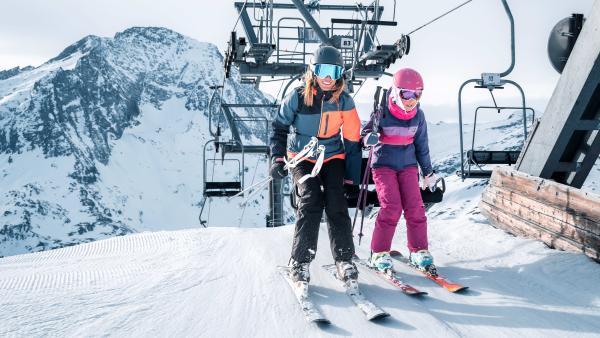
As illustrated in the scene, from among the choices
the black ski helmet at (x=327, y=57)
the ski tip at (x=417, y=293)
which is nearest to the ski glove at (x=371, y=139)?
the black ski helmet at (x=327, y=57)

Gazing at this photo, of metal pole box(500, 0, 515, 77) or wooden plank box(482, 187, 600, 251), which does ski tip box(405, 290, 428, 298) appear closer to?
wooden plank box(482, 187, 600, 251)

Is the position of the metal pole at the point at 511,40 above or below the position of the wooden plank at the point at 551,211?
above

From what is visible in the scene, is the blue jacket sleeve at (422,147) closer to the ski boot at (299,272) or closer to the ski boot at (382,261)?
the ski boot at (382,261)

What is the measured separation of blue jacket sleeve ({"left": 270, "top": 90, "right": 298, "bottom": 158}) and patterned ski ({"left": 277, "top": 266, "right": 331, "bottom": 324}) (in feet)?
3.12

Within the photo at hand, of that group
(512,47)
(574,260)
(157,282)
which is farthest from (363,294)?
(512,47)

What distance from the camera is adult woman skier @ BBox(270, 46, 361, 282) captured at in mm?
4008

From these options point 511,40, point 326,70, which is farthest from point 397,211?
point 511,40

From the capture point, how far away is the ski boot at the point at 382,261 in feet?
14.1

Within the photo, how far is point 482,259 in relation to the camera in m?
4.88

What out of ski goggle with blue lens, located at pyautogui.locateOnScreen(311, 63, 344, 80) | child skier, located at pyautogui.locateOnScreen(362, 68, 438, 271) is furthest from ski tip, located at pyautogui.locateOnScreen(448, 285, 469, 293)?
ski goggle with blue lens, located at pyautogui.locateOnScreen(311, 63, 344, 80)

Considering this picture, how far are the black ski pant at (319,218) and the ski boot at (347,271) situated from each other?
43 mm

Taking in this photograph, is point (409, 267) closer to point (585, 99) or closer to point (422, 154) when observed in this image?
point (422, 154)

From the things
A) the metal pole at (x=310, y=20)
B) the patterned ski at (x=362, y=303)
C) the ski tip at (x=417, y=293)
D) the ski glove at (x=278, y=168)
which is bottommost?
the ski tip at (x=417, y=293)

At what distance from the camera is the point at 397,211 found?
14.8ft
